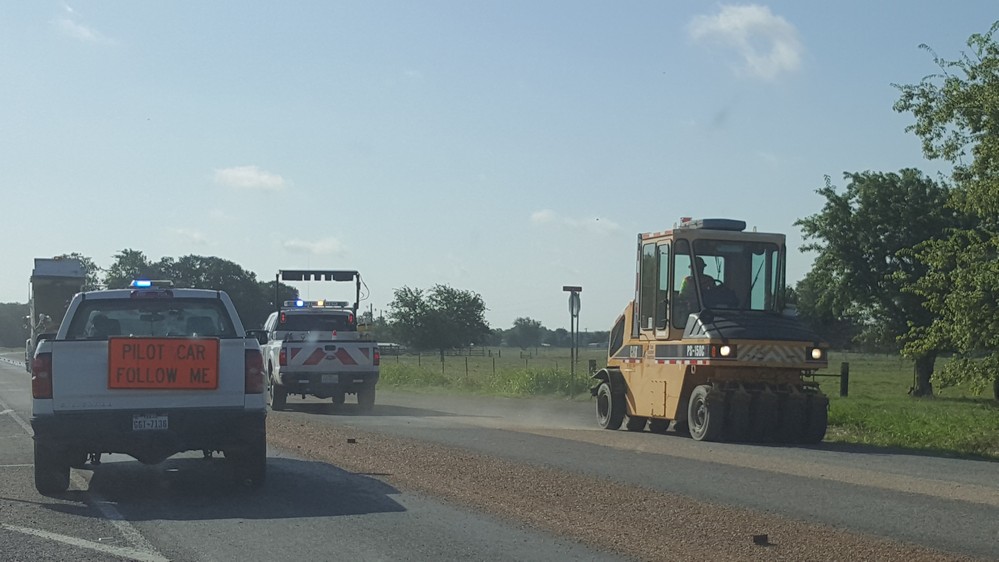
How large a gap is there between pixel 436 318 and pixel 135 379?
56.2 metres

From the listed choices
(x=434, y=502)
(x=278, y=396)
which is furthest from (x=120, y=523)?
(x=278, y=396)

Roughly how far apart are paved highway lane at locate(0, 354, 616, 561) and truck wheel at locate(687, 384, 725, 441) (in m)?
6.55

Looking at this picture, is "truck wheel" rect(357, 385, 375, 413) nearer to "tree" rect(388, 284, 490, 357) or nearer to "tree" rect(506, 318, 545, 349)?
"tree" rect(388, 284, 490, 357)

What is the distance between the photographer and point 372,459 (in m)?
14.8

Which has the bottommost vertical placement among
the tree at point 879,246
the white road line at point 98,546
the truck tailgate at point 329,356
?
the white road line at point 98,546

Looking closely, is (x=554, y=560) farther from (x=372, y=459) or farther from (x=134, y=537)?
(x=372, y=459)

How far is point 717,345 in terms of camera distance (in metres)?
17.9

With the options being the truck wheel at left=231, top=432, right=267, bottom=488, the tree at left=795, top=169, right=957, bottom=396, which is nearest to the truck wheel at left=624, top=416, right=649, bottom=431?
the truck wheel at left=231, top=432, right=267, bottom=488

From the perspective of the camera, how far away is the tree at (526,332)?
7648 inches

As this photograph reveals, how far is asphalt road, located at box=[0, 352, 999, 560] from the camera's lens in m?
8.86

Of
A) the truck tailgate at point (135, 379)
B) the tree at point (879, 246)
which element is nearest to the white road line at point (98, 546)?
the truck tailgate at point (135, 379)

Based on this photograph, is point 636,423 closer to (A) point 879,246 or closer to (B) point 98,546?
A: (B) point 98,546

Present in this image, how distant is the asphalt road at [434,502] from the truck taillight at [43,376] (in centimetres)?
101

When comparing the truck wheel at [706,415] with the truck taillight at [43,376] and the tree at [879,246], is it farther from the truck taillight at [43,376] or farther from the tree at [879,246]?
the tree at [879,246]
